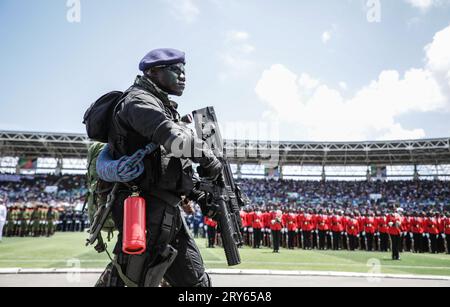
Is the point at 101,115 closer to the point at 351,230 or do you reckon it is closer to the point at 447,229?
the point at 351,230

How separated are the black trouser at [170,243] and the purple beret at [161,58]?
964 mm

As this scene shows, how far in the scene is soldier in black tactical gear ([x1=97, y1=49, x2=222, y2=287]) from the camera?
2.33 m

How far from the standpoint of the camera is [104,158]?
105 inches

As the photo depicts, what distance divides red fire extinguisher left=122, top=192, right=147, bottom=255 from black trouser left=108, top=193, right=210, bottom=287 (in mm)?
107

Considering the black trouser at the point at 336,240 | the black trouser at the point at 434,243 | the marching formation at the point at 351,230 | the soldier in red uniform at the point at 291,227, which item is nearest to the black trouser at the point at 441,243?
the marching formation at the point at 351,230

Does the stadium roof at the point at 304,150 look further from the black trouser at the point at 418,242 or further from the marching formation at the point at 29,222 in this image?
the black trouser at the point at 418,242

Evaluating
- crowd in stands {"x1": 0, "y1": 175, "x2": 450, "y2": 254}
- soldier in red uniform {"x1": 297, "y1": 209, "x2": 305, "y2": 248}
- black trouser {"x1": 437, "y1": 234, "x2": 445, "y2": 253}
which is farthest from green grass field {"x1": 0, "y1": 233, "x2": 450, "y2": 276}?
crowd in stands {"x1": 0, "y1": 175, "x2": 450, "y2": 254}

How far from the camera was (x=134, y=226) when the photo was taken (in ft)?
7.54

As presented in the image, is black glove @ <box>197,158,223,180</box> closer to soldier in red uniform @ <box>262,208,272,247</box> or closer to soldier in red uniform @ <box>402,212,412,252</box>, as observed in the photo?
soldier in red uniform @ <box>262,208,272,247</box>

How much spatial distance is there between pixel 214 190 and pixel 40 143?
130 feet

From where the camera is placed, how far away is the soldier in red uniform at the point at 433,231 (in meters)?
16.8

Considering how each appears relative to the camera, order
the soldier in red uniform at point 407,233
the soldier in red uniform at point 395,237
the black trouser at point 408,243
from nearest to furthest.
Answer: the soldier in red uniform at point 395,237
the soldier in red uniform at point 407,233
the black trouser at point 408,243

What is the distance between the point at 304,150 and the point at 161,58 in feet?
117

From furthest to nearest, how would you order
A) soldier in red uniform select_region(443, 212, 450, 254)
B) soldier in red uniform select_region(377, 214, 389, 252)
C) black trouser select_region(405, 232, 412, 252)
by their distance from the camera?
black trouser select_region(405, 232, 412, 252) → soldier in red uniform select_region(377, 214, 389, 252) → soldier in red uniform select_region(443, 212, 450, 254)
